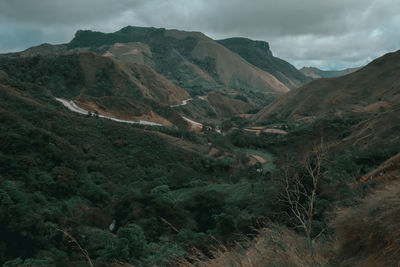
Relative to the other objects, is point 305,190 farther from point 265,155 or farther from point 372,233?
point 265,155

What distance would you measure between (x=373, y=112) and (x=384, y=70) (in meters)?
33.2

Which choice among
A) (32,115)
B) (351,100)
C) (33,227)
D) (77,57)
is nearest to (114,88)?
(77,57)

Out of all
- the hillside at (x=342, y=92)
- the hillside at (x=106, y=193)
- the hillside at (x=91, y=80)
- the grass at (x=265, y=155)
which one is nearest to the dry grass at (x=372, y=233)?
the hillside at (x=106, y=193)

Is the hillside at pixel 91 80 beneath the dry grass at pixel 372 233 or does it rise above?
above

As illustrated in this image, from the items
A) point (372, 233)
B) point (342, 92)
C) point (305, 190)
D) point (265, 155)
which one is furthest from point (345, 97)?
point (372, 233)

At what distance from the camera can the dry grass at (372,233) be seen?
4.20 metres

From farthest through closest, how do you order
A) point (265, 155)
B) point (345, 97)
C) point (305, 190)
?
1. point (345, 97)
2. point (265, 155)
3. point (305, 190)

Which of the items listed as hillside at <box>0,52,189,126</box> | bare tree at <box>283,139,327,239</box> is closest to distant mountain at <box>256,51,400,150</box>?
hillside at <box>0,52,189,126</box>

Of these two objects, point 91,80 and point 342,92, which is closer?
point 342,92

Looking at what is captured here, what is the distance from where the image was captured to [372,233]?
4.70m

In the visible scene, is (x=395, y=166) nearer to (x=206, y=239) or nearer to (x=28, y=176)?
(x=206, y=239)

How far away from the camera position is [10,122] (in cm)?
2452

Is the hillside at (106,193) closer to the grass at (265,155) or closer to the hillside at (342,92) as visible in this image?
the grass at (265,155)

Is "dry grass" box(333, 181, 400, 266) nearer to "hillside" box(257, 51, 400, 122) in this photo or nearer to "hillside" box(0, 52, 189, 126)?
"hillside" box(0, 52, 189, 126)
